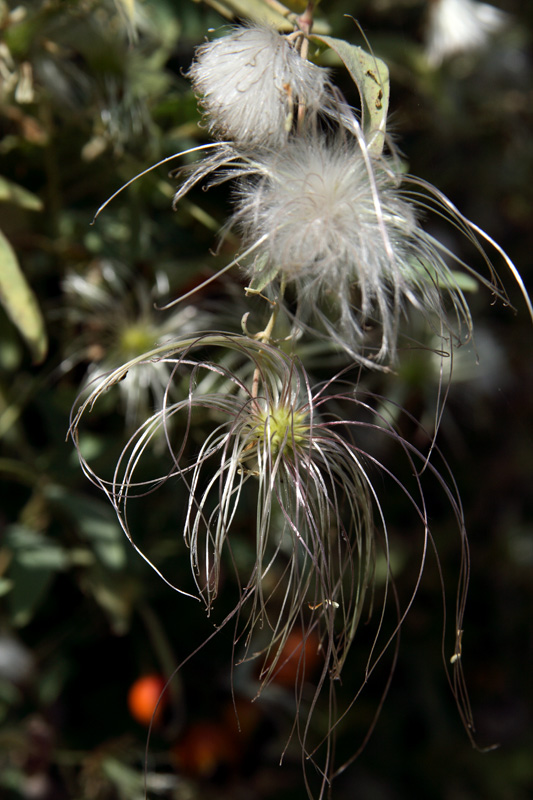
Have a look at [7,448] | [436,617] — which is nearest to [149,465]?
[7,448]

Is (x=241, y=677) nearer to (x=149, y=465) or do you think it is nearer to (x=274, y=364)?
(x=149, y=465)

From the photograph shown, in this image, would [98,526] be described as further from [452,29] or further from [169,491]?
[452,29]

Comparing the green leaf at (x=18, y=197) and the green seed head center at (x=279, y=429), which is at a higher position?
the green leaf at (x=18, y=197)

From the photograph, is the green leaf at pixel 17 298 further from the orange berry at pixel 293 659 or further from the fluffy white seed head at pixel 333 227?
the orange berry at pixel 293 659

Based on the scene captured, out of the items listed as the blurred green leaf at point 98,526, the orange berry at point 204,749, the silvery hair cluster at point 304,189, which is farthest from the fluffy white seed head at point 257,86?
the orange berry at point 204,749

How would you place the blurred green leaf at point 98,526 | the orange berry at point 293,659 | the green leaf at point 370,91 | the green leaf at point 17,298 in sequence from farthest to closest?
the orange berry at point 293,659
the blurred green leaf at point 98,526
the green leaf at point 17,298
the green leaf at point 370,91

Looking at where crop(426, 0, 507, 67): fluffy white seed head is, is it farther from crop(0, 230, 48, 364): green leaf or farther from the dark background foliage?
crop(0, 230, 48, 364): green leaf
